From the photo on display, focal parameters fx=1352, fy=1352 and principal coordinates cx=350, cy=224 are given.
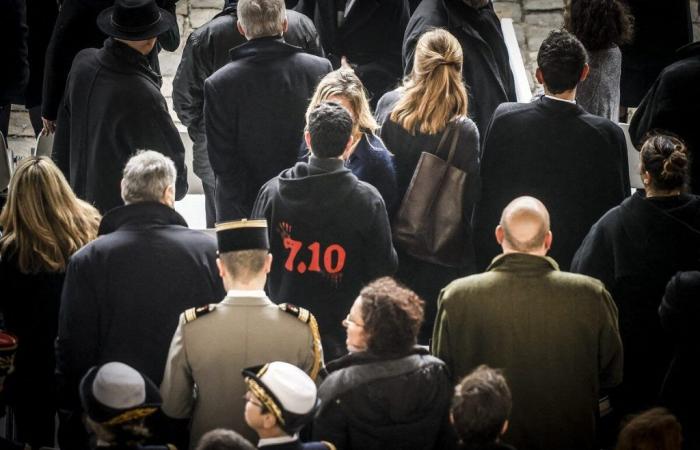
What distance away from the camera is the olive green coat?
16.9 feet

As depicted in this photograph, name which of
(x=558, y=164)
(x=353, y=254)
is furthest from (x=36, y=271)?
(x=558, y=164)

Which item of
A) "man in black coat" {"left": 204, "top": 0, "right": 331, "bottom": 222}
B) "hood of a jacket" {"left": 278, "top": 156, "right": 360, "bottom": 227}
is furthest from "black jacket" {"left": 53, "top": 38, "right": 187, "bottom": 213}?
"hood of a jacket" {"left": 278, "top": 156, "right": 360, "bottom": 227}

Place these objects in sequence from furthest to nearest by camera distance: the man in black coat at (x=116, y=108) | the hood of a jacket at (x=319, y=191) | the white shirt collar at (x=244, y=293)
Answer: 1. the man in black coat at (x=116, y=108)
2. the hood of a jacket at (x=319, y=191)
3. the white shirt collar at (x=244, y=293)

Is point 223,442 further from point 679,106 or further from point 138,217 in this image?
point 679,106

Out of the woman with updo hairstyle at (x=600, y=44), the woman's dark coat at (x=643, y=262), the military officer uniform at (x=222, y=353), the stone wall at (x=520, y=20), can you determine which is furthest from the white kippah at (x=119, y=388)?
the stone wall at (x=520, y=20)

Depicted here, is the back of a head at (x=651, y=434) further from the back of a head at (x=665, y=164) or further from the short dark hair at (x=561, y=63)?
the short dark hair at (x=561, y=63)

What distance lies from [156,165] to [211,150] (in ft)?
3.46

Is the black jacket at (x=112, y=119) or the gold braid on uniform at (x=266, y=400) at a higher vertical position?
the black jacket at (x=112, y=119)

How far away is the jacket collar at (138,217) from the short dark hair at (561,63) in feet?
5.97

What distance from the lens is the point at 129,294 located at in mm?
5246

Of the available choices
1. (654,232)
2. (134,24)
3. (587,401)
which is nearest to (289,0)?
(134,24)

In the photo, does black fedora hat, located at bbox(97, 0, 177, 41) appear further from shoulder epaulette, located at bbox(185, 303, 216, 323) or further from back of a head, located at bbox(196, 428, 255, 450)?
back of a head, located at bbox(196, 428, 255, 450)

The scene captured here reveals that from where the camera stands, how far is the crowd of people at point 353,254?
16.1 feet

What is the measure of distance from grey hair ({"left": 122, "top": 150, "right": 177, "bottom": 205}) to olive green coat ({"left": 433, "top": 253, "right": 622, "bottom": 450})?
123 centimetres
